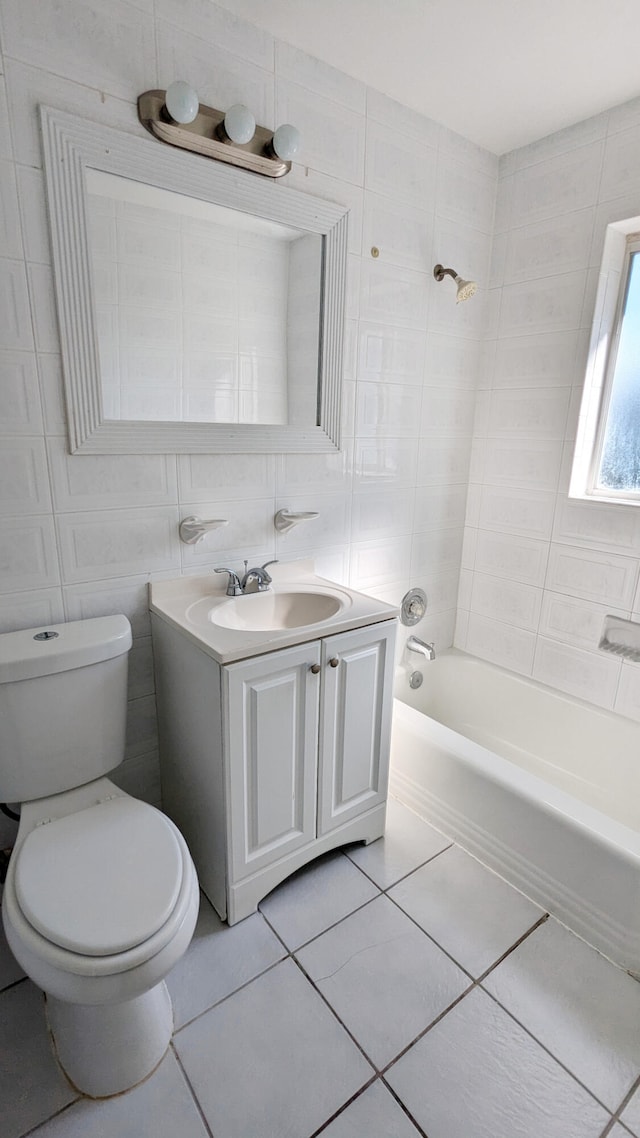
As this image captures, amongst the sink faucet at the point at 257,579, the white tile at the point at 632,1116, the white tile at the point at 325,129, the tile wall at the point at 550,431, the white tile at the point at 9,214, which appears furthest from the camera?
the tile wall at the point at 550,431

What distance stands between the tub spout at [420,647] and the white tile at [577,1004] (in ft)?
3.23

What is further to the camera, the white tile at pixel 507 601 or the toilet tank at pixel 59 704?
the white tile at pixel 507 601

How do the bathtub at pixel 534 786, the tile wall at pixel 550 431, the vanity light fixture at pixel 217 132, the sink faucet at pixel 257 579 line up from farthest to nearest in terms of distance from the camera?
the tile wall at pixel 550 431 < the sink faucet at pixel 257 579 < the bathtub at pixel 534 786 < the vanity light fixture at pixel 217 132

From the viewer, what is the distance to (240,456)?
1.63 m

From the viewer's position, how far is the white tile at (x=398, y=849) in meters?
1.64

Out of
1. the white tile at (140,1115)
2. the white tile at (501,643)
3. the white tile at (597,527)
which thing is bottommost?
the white tile at (140,1115)

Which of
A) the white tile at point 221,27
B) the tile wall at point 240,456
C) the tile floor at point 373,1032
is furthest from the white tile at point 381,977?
the white tile at point 221,27

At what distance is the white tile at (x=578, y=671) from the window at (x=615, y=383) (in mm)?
602

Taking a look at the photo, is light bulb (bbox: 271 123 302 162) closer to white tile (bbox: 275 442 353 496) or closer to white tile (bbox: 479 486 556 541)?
white tile (bbox: 275 442 353 496)

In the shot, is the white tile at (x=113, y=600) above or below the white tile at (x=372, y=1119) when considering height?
above

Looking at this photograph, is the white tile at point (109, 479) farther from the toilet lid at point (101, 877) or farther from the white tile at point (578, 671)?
the white tile at point (578, 671)

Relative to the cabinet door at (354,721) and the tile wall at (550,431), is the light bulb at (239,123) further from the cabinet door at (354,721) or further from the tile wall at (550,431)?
the cabinet door at (354,721)

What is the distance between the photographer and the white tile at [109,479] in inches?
52.6

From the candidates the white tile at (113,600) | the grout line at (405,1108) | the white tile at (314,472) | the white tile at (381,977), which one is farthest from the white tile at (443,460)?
the grout line at (405,1108)
